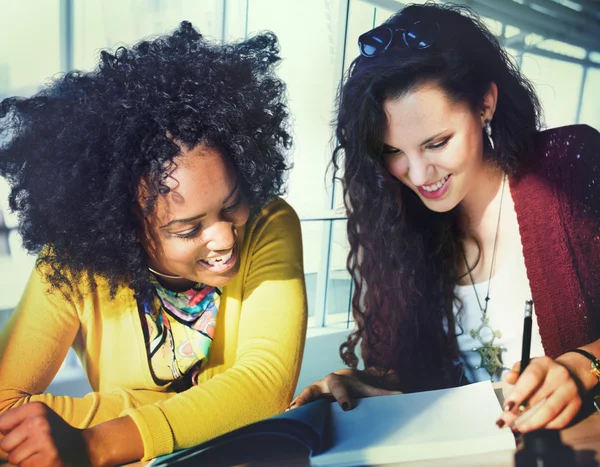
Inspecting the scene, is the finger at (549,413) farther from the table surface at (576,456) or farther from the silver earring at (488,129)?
the silver earring at (488,129)

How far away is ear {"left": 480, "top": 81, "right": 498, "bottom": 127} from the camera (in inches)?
40.7

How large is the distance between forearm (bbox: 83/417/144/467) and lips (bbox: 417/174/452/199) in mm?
638

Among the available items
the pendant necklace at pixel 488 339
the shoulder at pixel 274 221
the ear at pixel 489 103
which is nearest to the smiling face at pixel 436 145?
the ear at pixel 489 103

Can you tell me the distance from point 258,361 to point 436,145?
489mm

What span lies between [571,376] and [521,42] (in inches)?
26.0

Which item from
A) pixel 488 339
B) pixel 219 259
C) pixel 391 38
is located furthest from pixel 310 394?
pixel 391 38

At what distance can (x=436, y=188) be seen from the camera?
1.03 m

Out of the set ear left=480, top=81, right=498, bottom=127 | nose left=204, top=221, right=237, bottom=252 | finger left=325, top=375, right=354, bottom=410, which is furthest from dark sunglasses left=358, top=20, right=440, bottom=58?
finger left=325, top=375, right=354, bottom=410

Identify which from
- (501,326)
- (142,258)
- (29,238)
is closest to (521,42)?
(501,326)

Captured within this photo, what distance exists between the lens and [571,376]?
0.95 meters

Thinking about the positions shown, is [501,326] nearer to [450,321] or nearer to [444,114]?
[450,321]

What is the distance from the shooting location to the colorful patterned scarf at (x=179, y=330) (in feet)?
2.74

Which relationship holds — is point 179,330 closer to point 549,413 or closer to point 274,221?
point 274,221

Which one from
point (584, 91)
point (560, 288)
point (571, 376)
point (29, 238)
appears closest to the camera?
point (29, 238)
